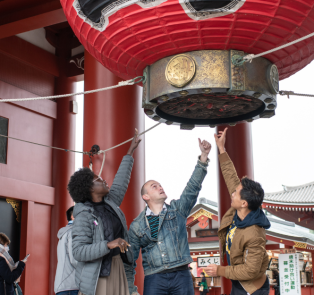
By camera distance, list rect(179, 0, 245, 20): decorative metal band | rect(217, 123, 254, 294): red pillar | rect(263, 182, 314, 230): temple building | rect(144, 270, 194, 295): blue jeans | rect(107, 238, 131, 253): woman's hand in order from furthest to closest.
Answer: rect(263, 182, 314, 230): temple building → rect(217, 123, 254, 294): red pillar → rect(144, 270, 194, 295): blue jeans → rect(107, 238, 131, 253): woman's hand → rect(179, 0, 245, 20): decorative metal band

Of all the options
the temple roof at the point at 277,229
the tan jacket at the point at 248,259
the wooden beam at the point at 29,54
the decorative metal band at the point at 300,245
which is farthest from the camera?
the temple roof at the point at 277,229

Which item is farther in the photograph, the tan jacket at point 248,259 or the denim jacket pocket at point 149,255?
the denim jacket pocket at point 149,255

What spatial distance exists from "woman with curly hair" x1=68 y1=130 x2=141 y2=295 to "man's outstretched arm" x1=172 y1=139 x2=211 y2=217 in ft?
1.39

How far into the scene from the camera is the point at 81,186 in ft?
7.53

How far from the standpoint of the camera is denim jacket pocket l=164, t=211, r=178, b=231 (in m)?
2.55

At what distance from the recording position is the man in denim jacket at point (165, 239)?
2449mm

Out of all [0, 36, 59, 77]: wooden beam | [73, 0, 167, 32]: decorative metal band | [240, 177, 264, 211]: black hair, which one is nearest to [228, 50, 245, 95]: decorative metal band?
[73, 0, 167, 32]: decorative metal band

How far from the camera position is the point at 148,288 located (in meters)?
2.47

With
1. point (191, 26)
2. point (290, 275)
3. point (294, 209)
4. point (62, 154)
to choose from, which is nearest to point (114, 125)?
point (191, 26)

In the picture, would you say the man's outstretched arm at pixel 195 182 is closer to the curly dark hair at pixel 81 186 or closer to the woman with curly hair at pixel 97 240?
the woman with curly hair at pixel 97 240

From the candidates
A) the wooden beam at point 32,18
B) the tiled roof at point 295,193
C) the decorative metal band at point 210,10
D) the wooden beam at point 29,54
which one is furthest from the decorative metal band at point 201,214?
the decorative metal band at point 210,10

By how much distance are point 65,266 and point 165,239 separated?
73 cm

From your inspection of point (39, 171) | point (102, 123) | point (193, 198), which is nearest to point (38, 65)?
point (39, 171)

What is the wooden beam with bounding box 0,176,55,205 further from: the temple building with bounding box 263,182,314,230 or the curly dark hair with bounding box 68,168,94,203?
the temple building with bounding box 263,182,314,230
